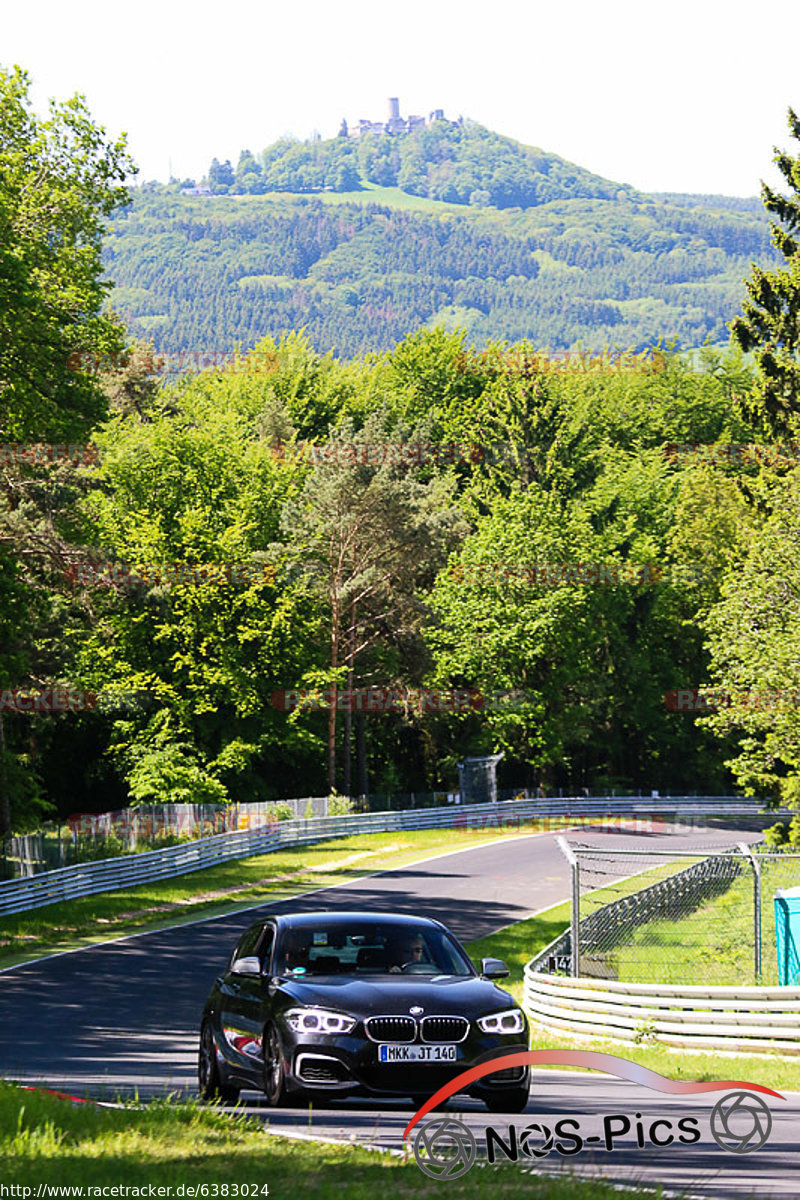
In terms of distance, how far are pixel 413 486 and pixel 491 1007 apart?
196 feet

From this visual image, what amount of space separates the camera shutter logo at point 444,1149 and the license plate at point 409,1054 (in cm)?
41

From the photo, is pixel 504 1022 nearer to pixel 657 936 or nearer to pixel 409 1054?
pixel 409 1054

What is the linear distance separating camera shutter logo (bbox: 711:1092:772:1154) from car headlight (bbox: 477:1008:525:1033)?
4.46ft

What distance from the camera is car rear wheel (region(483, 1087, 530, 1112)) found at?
9609 mm

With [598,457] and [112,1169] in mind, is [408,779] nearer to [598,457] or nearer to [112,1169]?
[598,457]

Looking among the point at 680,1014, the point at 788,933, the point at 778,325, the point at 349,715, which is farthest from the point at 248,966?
the point at 349,715

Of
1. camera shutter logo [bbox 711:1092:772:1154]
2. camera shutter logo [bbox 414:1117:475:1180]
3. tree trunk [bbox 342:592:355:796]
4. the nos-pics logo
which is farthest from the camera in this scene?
tree trunk [bbox 342:592:355:796]

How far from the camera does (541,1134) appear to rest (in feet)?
30.5

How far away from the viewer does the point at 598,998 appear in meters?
19.2

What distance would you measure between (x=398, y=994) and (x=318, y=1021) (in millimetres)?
560

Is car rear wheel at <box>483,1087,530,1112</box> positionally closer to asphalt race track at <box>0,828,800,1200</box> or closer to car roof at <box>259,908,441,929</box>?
asphalt race track at <box>0,828,800,1200</box>

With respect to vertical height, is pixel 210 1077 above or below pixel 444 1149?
below

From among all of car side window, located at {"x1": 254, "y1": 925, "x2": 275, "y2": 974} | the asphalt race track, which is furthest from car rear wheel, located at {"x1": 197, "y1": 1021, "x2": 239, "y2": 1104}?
car side window, located at {"x1": 254, "y1": 925, "x2": 275, "y2": 974}

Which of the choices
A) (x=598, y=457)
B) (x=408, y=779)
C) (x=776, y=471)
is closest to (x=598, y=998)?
(x=776, y=471)
